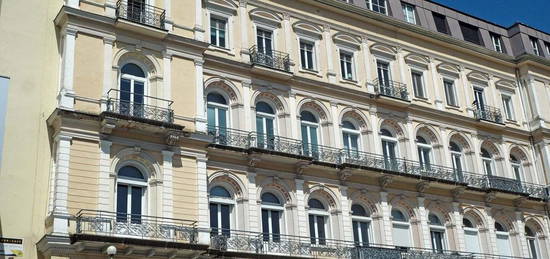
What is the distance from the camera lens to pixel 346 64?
34.9m

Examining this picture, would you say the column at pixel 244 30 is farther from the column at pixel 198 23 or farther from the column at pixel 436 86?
the column at pixel 436 86

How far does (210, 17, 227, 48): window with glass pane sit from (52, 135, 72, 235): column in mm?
9055

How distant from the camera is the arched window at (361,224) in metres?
31.2

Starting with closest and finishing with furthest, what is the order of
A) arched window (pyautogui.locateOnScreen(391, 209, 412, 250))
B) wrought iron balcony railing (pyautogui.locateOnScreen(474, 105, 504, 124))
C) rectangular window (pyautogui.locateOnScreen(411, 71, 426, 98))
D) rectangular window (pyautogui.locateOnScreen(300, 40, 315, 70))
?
arched window (pyautogui.locateOnScreen(391, 209, 412, 250)) < rectangular window (pyautogui.locateOnScreen(300, 40, 315, 70)) < rectangular window (pyautogui.locateOnScreen(411, 71, 426, 98)) < wrought iron balcony railing (pyautogui.locateOnScreen(474, 105, 504, 124))

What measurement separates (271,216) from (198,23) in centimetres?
869

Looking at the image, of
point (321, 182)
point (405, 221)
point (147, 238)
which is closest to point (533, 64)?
point (405, 221)

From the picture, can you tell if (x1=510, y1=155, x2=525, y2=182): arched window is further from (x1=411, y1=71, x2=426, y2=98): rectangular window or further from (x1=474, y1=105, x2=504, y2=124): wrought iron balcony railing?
(x1=411, y1=71, x2=426, y2=98): rectangular window

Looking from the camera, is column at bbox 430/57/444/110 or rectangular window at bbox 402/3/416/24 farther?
rectangular window at bbox 402/3/416/24

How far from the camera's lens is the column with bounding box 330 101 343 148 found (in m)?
32.2

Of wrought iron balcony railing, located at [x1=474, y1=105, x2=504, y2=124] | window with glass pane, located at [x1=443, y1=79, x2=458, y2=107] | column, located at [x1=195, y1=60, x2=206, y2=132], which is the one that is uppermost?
window with glass pane, located at [x1=443, y1=79, x2=458, y2=107]

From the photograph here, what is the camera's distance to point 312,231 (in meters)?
29.9

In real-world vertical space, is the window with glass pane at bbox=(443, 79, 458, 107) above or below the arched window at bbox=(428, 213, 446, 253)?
above

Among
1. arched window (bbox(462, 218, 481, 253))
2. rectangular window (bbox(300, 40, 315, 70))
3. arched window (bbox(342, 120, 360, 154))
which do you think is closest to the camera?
arched window (bbox(342, 120, 360, 154))

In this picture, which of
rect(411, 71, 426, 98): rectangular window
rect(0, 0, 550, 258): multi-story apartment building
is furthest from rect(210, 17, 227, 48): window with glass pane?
Answer: rect(411, 71, 426, 98): rectangular window
